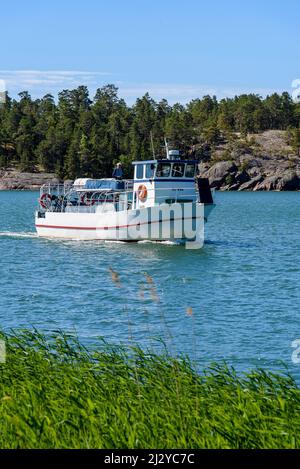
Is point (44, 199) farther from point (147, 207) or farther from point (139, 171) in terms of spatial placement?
point (147, 207)

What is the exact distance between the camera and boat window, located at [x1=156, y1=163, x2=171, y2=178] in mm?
39594

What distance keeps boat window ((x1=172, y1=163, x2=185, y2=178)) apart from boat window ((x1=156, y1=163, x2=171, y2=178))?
0.80 feet

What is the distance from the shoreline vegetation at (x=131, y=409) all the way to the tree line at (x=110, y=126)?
117456 millimetres

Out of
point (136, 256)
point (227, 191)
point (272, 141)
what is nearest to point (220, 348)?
point (136, 256)

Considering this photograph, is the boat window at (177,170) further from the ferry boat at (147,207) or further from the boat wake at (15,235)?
the boat wake at (15,235)

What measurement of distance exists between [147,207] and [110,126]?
12166 cm

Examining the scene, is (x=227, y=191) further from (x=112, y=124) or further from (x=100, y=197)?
(x=100, y=197)

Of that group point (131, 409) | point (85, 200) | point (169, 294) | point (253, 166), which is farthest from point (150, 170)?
point (253, 166)

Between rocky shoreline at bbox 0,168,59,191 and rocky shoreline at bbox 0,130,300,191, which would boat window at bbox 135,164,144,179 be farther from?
rocky shoreline at bbox 0,168,59,191

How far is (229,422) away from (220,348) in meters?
8.64

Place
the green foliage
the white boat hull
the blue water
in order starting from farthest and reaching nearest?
the green foliage < the white boat hull < the blue water

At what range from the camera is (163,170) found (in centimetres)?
3972

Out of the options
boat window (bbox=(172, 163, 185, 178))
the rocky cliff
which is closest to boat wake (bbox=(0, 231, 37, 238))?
boat window (bbox=(172, 163, 185, 178))

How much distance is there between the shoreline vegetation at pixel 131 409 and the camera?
8.86 meters
